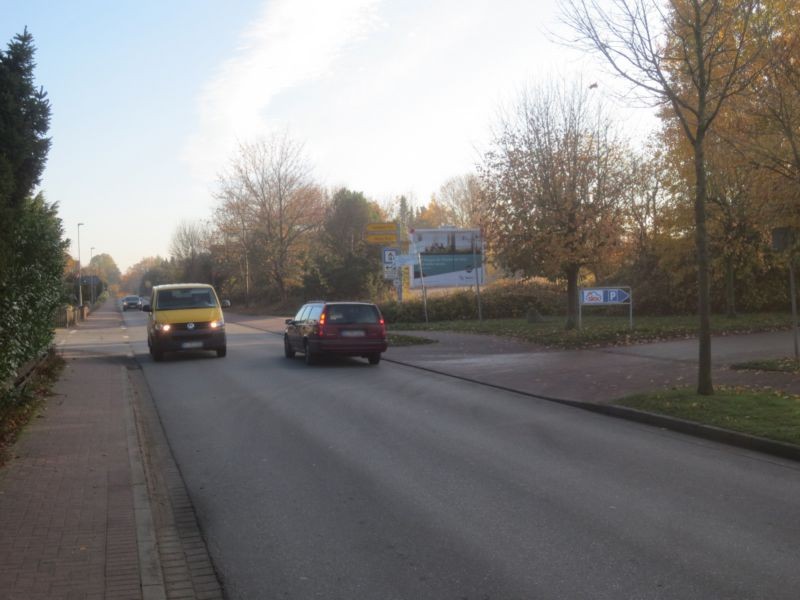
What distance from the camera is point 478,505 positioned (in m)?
6.67

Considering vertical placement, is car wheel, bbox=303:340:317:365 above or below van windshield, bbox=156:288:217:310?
below

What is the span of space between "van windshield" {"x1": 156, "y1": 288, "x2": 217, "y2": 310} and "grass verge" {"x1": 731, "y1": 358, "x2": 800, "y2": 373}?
514 inches

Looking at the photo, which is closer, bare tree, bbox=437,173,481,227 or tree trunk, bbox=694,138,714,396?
tree trunk, bbox=694,138,714,396

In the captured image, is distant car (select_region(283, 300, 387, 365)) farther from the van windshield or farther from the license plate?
the van windshield

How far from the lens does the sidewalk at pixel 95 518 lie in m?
4.87

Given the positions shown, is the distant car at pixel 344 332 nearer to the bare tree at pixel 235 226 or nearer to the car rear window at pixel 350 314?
the car rear window at pixel 350 314

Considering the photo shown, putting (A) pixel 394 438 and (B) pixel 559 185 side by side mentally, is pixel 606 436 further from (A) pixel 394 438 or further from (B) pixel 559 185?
(B) pixel 559 185

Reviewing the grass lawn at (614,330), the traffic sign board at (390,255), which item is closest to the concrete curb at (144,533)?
the grass lawn at (614,330)

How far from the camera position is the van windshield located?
68.9 ft

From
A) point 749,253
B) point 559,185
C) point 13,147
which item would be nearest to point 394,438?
point 13,147

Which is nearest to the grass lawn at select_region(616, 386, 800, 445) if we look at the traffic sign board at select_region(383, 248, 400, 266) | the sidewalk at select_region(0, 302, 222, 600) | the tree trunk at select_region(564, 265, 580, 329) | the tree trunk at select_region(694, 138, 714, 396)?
the tree trunk at select_region(694, 138, 714, 396)

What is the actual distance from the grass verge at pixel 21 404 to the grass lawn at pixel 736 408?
26.6 feet

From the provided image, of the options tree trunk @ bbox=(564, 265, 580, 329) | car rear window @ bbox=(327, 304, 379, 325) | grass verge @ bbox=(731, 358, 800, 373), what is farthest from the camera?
tree trunk @ bbox=(564, 265, 580, 329)

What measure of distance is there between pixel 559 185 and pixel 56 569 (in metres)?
20.6
